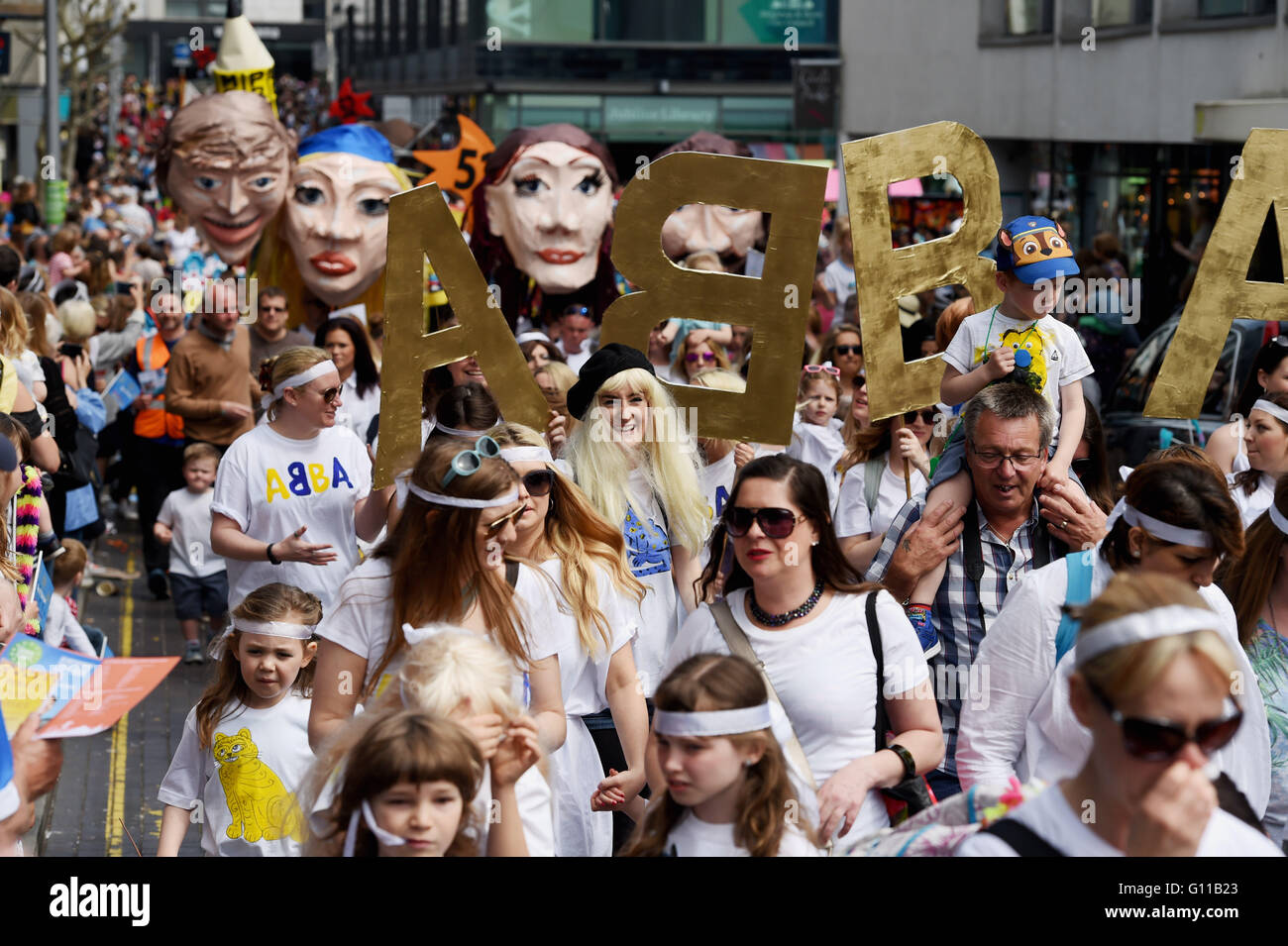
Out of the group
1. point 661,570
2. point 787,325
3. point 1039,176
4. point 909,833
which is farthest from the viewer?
point 1039,176

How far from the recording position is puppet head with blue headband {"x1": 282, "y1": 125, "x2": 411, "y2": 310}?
37.7 feet

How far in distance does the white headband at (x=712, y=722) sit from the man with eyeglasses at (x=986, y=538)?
1.35 metres

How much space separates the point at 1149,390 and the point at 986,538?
498 centimetres

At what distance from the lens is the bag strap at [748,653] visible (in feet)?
11.9

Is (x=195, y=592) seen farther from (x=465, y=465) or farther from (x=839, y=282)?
(x=839, y=282)

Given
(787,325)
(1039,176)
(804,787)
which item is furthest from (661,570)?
(1039,176)

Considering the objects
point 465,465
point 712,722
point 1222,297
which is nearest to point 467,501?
point 465,465

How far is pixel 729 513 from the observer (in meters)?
4.09

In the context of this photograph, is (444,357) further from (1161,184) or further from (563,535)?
(1161,184)

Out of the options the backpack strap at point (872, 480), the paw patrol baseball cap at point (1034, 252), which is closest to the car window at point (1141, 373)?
the backpack strap at point (872, 480)

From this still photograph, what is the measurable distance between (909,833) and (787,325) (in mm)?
3278

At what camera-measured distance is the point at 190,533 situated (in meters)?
9.67
